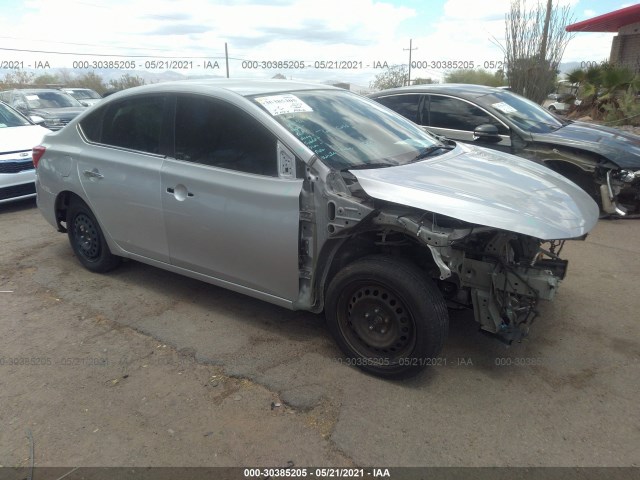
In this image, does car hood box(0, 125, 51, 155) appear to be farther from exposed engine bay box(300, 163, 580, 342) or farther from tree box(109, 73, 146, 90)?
tree box(109, 73, 146, 90)

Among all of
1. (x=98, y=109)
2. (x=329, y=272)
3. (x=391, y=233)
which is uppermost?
(x=98, y=109)

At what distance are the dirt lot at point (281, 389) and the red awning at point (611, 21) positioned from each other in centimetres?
1911

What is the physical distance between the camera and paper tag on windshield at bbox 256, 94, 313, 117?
11.3ft

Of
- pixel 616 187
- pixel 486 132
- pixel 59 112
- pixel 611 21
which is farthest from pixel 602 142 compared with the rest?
pixel 611 21

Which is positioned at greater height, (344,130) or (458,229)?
(344,130)

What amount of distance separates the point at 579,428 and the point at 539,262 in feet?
3.46

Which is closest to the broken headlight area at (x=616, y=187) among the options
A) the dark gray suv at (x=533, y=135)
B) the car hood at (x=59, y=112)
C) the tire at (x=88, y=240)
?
the dark gray suv at (x=533, y=135)

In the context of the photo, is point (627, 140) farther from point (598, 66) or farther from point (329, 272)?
point (598, 66)

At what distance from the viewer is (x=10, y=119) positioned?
26.8 ft

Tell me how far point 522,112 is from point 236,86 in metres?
4.39

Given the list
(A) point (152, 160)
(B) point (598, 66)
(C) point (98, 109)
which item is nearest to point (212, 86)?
(A) point (152, 160)

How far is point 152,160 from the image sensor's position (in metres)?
3.94

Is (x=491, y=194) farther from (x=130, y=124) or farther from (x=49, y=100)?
(x=49, y=100)

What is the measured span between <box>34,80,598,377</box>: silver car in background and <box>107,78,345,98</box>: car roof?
22 mm
